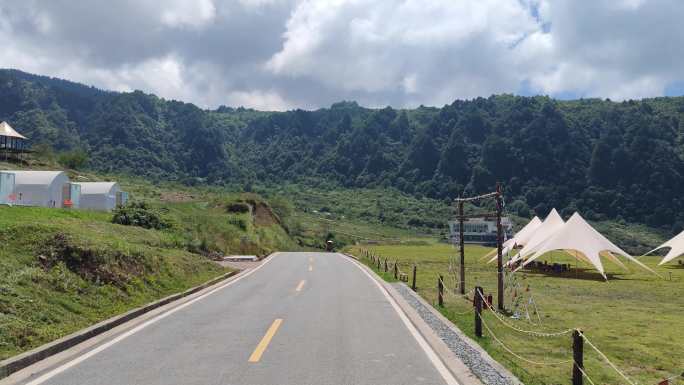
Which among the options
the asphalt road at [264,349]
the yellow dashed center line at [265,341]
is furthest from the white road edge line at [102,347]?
the yellow dashed center line at [265,341]

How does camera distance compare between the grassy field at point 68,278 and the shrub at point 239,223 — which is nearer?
the grassy field at point 68,278

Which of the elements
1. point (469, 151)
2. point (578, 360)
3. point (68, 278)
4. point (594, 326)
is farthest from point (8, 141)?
point (469, 151)

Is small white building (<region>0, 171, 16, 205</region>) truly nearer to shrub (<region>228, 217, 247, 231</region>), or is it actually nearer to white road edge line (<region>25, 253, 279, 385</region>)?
shrub (<region>228, 217, 247, 231</region>)

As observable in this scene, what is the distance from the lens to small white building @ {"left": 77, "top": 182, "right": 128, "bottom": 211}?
43.8m

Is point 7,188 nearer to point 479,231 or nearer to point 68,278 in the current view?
point 68,278

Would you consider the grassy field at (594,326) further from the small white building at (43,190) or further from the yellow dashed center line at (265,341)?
the small white building at (43,190)

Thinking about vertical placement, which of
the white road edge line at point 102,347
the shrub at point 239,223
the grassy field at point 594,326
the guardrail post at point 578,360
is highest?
the shrub at point 239,223

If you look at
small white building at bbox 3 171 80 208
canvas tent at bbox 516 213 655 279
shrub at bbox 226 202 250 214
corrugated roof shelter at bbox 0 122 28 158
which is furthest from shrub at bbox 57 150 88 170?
canvas tent at bbox 516 213 655 279

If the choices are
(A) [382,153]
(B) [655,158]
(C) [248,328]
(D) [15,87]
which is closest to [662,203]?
(B) [655,158]

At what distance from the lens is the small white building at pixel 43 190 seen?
40000 millimetres

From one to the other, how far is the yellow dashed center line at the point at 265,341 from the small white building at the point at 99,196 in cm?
3710

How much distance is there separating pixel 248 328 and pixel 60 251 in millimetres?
6026

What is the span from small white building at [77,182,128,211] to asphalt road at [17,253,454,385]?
1337 inches

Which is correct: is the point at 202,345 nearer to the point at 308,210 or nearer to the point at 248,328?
the point at 248,328
